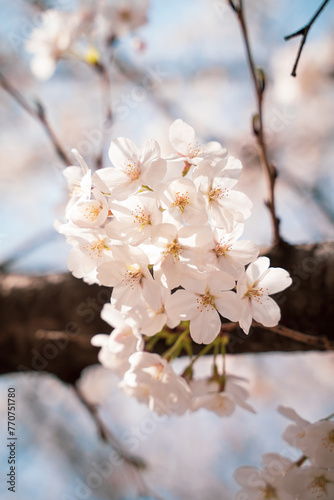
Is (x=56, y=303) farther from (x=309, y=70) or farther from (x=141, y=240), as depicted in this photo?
(x=309, y=70)

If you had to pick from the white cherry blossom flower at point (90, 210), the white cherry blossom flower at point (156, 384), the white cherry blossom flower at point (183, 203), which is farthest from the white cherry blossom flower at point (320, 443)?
the white cherry blossom flower at point (90, 210)

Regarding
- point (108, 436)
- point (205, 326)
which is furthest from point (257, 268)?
point (108, 436)

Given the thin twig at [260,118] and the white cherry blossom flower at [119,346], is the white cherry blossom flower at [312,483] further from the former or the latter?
the thin twig at [260,118]

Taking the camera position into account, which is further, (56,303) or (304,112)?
(304,112)

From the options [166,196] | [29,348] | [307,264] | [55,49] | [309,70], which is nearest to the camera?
[166,196]

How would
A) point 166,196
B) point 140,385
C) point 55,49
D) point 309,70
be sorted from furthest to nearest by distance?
point 309,70
point 55,49
point 140,385
point 166,196

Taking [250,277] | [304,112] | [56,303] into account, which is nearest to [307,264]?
[250,277]

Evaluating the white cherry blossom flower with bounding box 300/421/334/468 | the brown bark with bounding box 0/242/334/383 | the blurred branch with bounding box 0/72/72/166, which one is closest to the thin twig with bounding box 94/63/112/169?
the blurred branch with bounding box 0/72/72/166
